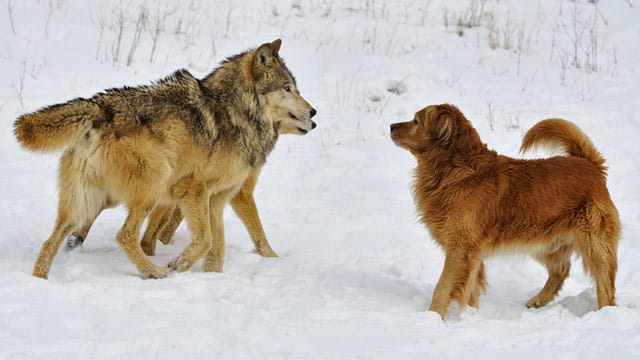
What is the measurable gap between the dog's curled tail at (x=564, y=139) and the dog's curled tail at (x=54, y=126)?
3.51m

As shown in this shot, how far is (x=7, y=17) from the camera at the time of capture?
1275 centimetres

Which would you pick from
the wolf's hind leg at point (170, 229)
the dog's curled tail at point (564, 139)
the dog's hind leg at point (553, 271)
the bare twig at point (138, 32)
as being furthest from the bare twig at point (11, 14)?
the dog's hind leg at point (553, 271)

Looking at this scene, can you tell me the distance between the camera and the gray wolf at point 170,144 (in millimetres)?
6312

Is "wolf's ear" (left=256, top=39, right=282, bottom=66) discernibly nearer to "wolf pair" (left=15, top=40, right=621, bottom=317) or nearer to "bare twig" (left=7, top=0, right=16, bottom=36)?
"wolf pair" (left=15, top=40, right=621, bottom=317)

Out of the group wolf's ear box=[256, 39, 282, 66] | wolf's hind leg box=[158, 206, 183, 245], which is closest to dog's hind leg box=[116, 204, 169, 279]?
wolf's hind leg box=[158, 206, 183, 245]

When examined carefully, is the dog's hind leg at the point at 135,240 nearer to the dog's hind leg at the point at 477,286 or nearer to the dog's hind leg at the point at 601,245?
the dog's hind leg at the point at 477,286

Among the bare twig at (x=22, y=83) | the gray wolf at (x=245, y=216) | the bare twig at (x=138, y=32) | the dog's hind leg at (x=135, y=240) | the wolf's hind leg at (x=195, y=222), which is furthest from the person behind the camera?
the bare twig at (x=138, y=32)

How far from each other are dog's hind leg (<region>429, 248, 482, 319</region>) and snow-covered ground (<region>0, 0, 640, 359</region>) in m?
0.16

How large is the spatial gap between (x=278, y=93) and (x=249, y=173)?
775 millimetres

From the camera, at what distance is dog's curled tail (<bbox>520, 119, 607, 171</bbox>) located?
21.3ft

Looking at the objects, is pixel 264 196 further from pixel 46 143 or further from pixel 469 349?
pixel 469 349

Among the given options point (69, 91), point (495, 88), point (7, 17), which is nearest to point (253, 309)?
point (69, 91)

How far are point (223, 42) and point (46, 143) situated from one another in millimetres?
7095

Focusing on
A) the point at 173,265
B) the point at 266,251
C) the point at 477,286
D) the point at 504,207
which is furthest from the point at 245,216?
the point at 504,207
